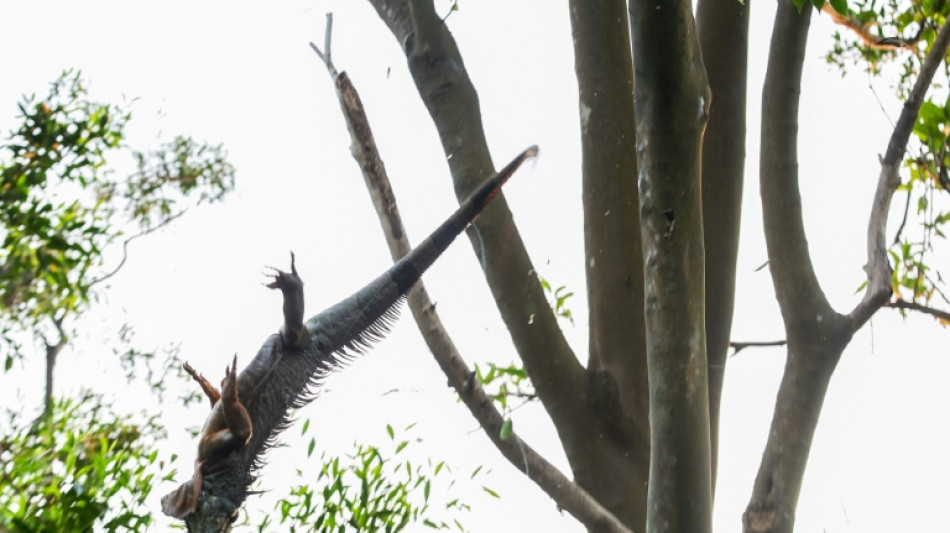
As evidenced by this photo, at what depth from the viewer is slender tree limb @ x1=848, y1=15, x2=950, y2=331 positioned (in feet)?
6.56

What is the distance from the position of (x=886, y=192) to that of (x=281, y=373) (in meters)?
1.48

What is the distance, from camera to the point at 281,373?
1.94 metres

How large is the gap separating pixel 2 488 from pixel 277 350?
37.6 inches

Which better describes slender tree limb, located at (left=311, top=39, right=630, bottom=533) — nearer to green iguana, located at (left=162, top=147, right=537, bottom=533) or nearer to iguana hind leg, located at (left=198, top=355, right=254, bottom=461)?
green iguana, located at (left=162, top=147, right=537, bottom=533)

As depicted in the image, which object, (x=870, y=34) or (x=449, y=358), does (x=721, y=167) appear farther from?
(x=870, y=34)

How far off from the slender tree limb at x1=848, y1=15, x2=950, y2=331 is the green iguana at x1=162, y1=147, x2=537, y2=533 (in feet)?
2.77

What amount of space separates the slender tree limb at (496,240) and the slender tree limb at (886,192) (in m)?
0.69

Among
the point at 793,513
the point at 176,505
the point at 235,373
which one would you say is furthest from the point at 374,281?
the point at 793,513

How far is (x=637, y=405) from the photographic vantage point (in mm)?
2139

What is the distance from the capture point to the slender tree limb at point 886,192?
6.56 ft

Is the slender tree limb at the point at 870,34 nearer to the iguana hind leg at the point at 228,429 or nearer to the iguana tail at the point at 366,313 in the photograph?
the iguana tail at the point at 366,313

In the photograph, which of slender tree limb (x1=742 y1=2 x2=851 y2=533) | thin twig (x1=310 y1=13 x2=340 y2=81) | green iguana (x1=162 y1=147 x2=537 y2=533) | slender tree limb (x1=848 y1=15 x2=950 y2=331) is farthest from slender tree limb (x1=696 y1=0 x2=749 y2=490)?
thin twig (x1=310 y1=13 x2=340 y2=81)

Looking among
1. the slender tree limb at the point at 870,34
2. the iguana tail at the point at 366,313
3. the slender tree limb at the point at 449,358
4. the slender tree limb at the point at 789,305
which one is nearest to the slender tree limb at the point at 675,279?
the slender tree limb at the point at 449,358

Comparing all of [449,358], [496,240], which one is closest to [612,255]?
[496,240]
